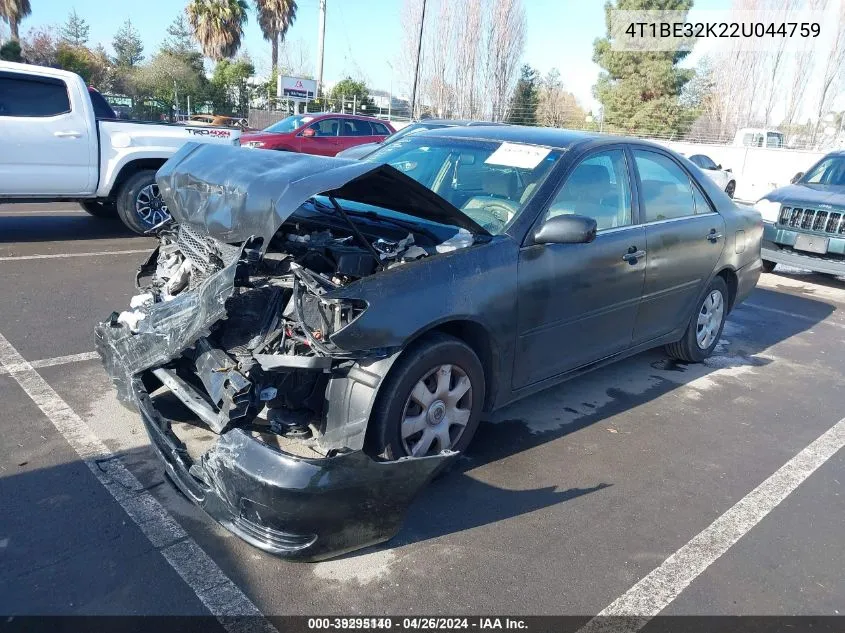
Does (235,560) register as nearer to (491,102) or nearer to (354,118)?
(354,118)

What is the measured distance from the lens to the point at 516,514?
325cm

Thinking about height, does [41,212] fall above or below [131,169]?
below

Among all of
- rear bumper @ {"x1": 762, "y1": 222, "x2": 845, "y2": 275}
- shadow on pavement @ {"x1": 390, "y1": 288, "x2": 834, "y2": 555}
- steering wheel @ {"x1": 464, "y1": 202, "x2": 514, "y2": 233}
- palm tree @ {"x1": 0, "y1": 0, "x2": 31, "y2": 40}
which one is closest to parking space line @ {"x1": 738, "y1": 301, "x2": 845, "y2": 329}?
shadow on pavement @ {"x1": 390, "y1": 288, "x2": 834, "y2": 555}

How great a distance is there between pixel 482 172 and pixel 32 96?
6404mm

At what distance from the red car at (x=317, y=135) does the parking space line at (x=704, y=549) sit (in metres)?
14.1

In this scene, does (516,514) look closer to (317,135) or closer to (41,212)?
(41,212)

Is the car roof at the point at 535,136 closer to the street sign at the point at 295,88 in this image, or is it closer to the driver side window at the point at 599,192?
the driver side window at the point at 599,192

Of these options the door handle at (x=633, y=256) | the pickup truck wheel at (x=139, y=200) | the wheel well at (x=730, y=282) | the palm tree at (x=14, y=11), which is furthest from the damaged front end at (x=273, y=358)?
the palm tree at (x=14, y=11)

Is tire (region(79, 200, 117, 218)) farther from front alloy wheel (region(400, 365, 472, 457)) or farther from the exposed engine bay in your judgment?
front alloy wheel (region(400, 365, 472, 457))

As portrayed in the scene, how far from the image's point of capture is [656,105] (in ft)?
126

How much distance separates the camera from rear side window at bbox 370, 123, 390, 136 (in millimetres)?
18078

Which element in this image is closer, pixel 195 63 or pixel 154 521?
pixel 154 521

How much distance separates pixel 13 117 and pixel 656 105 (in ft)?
122

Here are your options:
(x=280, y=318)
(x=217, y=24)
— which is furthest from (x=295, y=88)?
(x=280, y=318)
